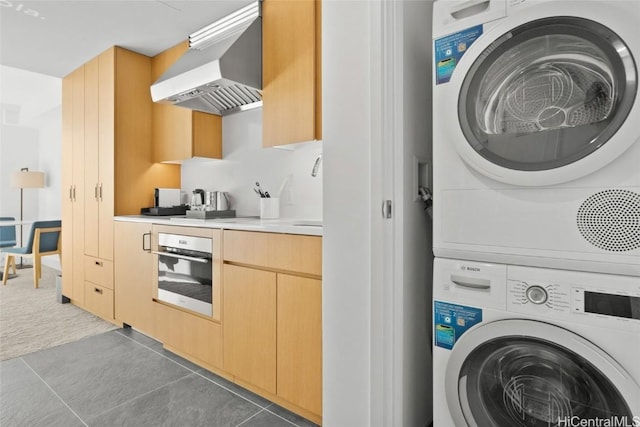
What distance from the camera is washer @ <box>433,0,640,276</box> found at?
3.17 feet

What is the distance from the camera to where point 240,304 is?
1.91 m

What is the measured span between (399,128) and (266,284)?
1.01 m

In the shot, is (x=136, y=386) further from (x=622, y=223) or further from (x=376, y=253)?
(x=622, y=223)

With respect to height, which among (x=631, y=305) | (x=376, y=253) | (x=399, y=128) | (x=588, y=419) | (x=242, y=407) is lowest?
(x=242, y=407)

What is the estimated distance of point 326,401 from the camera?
1.43 meters

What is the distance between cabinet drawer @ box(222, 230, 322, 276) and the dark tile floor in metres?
0.74

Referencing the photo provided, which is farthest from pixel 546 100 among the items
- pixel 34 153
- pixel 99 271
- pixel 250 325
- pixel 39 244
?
pixel 34 153

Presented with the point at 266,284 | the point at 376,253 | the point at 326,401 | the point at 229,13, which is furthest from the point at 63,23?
the point at 326,401

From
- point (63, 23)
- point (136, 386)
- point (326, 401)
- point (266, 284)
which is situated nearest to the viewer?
point (326, 401)

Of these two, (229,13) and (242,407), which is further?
(229,13)

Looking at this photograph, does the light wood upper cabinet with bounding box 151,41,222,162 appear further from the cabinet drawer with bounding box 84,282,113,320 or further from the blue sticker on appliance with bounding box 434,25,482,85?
the blue sticker on appliance with bounding box 434,25,482,85

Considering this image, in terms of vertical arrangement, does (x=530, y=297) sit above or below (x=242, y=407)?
above

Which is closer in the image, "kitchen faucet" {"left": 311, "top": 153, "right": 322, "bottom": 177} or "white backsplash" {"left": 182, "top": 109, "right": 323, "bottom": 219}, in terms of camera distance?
"kitchen faucet" {"left": 311, "top": 153, "right": 322, "bottom": 177}

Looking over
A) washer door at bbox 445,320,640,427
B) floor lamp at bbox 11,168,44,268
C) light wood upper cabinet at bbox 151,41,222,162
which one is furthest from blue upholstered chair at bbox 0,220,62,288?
washer door at bbox 445,320,640,427
